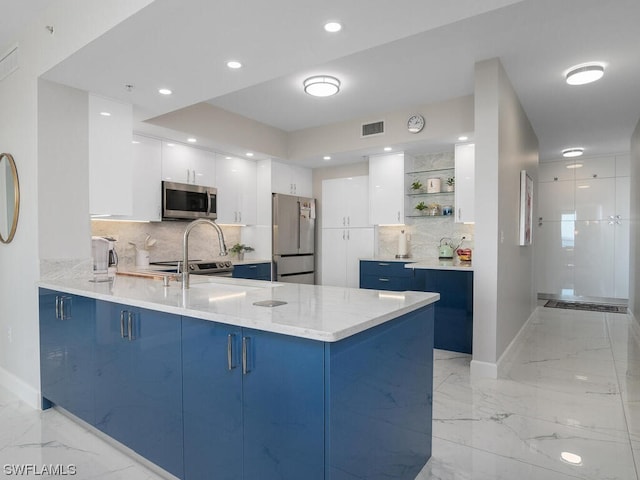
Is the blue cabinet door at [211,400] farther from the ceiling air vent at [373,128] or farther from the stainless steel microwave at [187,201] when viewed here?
the ceiling air vent at [373,128]

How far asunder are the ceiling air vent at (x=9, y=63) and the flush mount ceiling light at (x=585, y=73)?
14.7 ft

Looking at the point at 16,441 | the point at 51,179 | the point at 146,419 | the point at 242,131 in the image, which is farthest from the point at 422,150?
the point at 16,441

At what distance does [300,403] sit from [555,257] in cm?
756

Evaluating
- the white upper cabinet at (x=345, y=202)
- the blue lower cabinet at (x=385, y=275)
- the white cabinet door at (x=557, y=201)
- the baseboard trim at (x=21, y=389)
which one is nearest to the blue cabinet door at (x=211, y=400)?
the baseboard trim at (x=21, y=389)

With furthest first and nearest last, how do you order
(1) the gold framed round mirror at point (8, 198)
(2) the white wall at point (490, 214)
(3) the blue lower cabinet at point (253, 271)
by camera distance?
(3) the blue lower cabinet at point (253, 271) < (2) the white wall at point (490, 214) < (1) the gold framed round mirror at point (8, 198)

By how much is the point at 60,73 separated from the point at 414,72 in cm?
279

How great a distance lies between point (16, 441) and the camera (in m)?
2.30

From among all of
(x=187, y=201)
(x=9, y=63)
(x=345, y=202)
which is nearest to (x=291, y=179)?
(x=345, y=202)

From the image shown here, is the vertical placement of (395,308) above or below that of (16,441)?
above

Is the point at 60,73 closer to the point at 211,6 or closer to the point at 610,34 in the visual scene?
the point at 211,6

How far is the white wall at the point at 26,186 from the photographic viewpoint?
97.3 inches

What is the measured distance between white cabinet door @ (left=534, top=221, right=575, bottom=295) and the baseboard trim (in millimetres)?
7567

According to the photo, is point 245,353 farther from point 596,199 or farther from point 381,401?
point 596,199

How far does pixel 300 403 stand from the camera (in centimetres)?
134
